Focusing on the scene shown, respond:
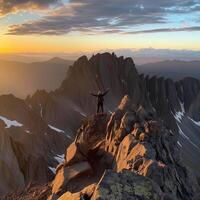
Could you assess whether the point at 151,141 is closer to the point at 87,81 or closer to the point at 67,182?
the point at 67,182

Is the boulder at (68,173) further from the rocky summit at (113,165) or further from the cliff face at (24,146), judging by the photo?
the cliff face at (24,146)

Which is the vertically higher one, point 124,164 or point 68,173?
point 124,164

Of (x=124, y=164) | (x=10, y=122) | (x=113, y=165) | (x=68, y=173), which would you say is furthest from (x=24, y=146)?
(x=124, y=164)

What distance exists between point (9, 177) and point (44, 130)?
4504 cm

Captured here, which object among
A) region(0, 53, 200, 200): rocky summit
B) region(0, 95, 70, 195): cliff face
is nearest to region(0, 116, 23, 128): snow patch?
region(0, 95, 70, 195): cliff face

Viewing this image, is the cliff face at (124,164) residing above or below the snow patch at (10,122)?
above

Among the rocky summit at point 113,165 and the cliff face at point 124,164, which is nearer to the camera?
the cliff face at point 124,164

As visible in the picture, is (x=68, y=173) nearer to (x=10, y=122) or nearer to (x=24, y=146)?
(x=24, y=146)

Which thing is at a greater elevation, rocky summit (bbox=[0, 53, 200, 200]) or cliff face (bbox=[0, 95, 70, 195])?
rocky summit (bbox=[0, 53, 200, 200])

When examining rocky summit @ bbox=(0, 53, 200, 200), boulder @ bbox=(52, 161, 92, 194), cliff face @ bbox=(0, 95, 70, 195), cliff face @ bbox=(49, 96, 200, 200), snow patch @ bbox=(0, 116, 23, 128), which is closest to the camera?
cliff face @ bbox=(49, 96, 200, 200)

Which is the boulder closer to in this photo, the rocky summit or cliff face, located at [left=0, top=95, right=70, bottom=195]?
the rocky summit

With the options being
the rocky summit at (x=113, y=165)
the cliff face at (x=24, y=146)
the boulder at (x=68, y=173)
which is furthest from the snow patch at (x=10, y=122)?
the boulder at (x=68, y=173)

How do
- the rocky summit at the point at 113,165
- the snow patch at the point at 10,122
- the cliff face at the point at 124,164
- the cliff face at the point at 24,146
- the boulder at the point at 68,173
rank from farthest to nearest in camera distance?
the snow patch at the point at 10,122 → the cliff face at the point at 24,146 → the boulder at the point at 68,173 → the rocky summit at the point at 113,165 → the cliff face at the point at 124,164

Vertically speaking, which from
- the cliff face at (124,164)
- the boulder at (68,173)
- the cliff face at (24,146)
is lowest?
the cliff face at (24,146)
